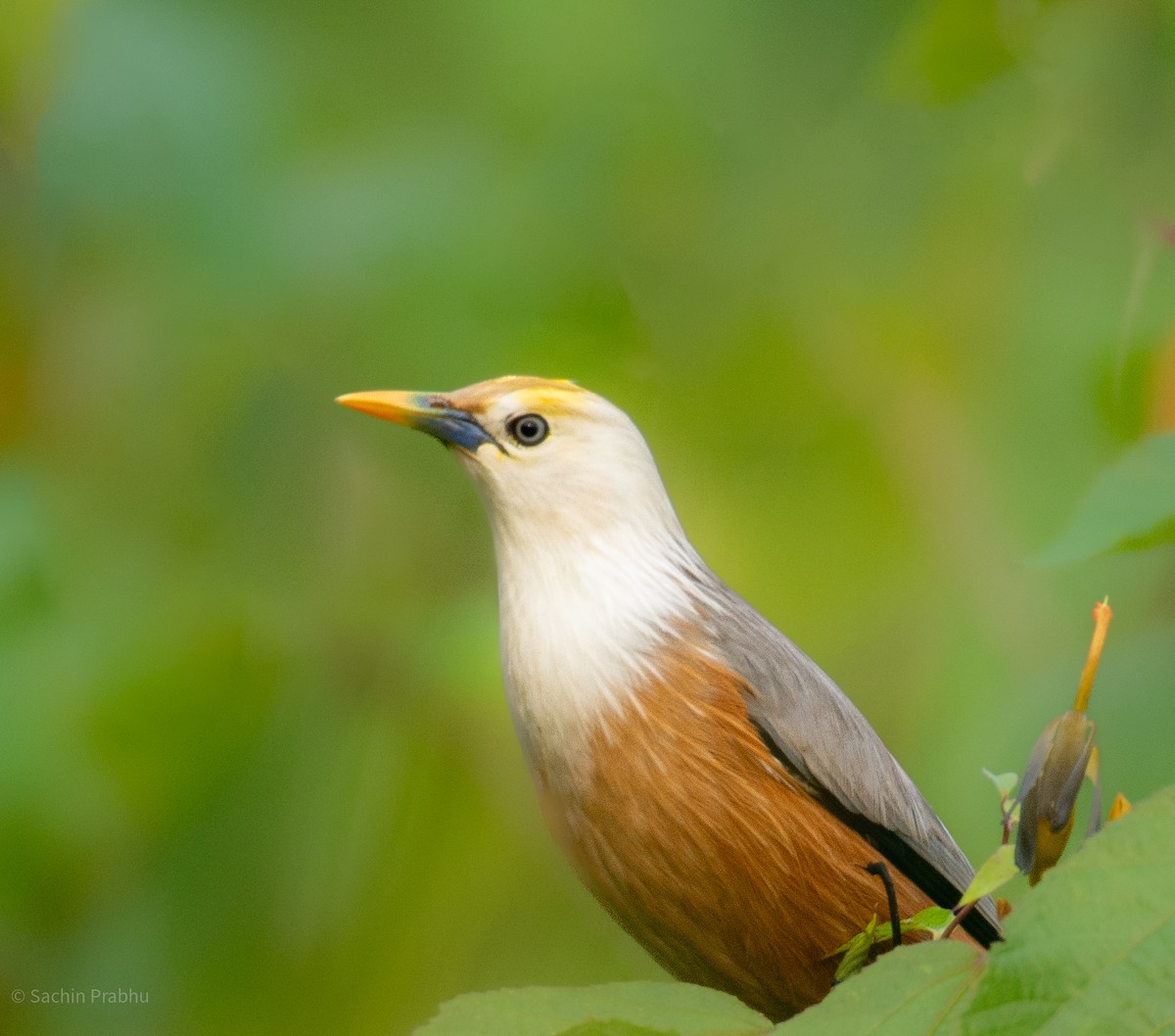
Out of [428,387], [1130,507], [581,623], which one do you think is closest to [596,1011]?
[1130,507]

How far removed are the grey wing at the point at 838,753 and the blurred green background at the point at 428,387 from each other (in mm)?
775

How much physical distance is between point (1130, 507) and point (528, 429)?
60.2 inches

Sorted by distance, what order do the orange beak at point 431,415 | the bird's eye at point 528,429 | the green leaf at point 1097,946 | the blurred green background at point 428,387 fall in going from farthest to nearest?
the blurred green background at point 428,387 < the bird's eye at point 528,429 < the orange beak at point 431,415 < the green leaf at point 1097,946

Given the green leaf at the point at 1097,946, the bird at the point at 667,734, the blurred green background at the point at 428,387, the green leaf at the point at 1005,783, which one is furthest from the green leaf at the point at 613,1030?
the blurred green background at the point at 428,387

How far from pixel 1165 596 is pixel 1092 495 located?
2.23 metres

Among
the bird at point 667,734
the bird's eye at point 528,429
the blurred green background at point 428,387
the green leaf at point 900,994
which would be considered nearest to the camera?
the green leaf at point 900,994

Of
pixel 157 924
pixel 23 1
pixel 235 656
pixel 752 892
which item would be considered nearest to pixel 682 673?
pixel 752 892

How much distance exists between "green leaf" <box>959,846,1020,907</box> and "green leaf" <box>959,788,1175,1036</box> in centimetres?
29

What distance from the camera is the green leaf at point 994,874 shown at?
1.54m

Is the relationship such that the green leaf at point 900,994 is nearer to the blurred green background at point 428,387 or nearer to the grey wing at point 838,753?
the grey wing at point 838,753

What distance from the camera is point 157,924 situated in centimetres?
444

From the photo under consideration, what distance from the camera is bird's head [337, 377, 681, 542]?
10.4ft

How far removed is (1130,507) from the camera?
2.09m

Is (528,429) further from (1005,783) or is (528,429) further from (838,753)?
(1005,783)
